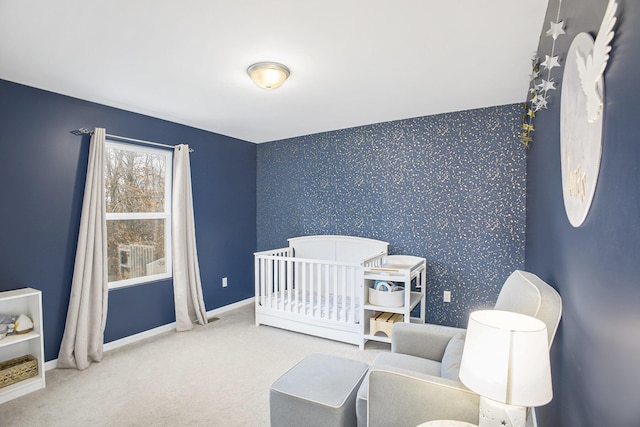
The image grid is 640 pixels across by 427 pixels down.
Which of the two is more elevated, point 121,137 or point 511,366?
point 121,137

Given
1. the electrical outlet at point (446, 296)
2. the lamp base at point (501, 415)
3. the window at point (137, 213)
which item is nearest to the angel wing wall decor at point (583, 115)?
the lamp base at point (501, 415)

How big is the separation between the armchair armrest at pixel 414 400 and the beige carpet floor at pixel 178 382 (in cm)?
100

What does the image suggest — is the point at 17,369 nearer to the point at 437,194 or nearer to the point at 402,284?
the point at 402,284

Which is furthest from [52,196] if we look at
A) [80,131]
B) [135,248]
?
[135,248]

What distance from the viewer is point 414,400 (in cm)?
140

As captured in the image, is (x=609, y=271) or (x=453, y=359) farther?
(x=453, y=359)

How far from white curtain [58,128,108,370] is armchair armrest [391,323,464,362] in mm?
2638

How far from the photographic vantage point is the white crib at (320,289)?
3234 millimetres

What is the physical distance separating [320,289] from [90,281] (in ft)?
7.05

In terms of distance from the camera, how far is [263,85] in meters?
2.42

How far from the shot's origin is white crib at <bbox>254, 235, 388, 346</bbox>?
3.23m

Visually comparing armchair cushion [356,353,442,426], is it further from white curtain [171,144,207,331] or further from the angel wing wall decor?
white curtain [171,144,207,331]

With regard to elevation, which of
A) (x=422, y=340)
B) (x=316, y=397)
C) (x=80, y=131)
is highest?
(x=80, y=131)

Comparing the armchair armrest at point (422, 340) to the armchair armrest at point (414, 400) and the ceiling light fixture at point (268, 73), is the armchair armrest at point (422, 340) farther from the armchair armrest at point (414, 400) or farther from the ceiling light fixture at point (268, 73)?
the ceiling light fixture at point (268, 73)
